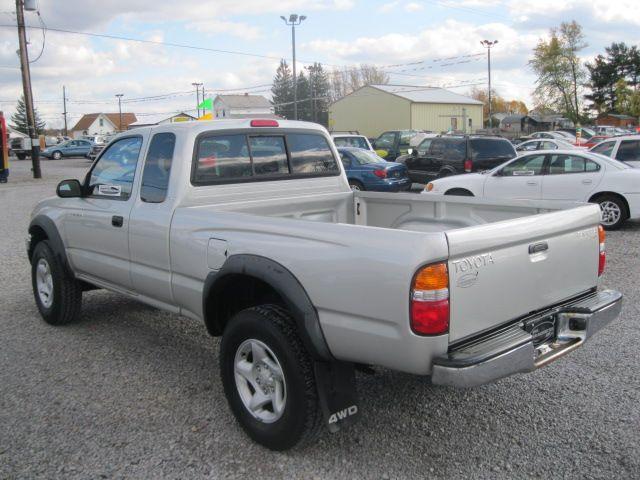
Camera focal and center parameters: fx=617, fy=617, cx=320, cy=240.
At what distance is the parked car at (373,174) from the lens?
15.7 meters

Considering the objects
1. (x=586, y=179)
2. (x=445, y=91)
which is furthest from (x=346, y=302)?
(x=445, y=91)

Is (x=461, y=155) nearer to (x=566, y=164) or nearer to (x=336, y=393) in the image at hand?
(x=566, y=164)

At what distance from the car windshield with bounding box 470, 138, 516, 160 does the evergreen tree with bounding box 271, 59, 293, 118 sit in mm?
74799

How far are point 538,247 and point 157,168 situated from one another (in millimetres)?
2761

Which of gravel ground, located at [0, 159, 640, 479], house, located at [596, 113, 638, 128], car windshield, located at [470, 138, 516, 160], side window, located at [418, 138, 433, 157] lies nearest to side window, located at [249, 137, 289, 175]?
gravel ground, located at [0, 159, 640, 479]

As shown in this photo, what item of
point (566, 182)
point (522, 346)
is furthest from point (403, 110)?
point (522, 346)

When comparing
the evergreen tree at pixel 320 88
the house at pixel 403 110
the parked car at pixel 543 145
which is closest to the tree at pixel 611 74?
the house at pixel 403 110

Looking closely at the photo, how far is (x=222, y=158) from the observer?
4.66 metres

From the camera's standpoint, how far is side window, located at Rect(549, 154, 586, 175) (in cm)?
1136

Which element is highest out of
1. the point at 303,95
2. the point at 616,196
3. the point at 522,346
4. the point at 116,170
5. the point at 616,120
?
the point at 303,95

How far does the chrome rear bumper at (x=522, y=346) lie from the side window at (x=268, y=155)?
2.43 m

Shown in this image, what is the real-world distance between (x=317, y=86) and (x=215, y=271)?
9530 centimetres

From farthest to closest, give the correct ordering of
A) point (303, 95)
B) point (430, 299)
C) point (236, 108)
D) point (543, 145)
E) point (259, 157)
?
point (303, 95) < point (236, 108) < point (543, 145) < point (259, 157) < point (430, 299)

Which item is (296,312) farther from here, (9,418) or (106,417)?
(9,418)
